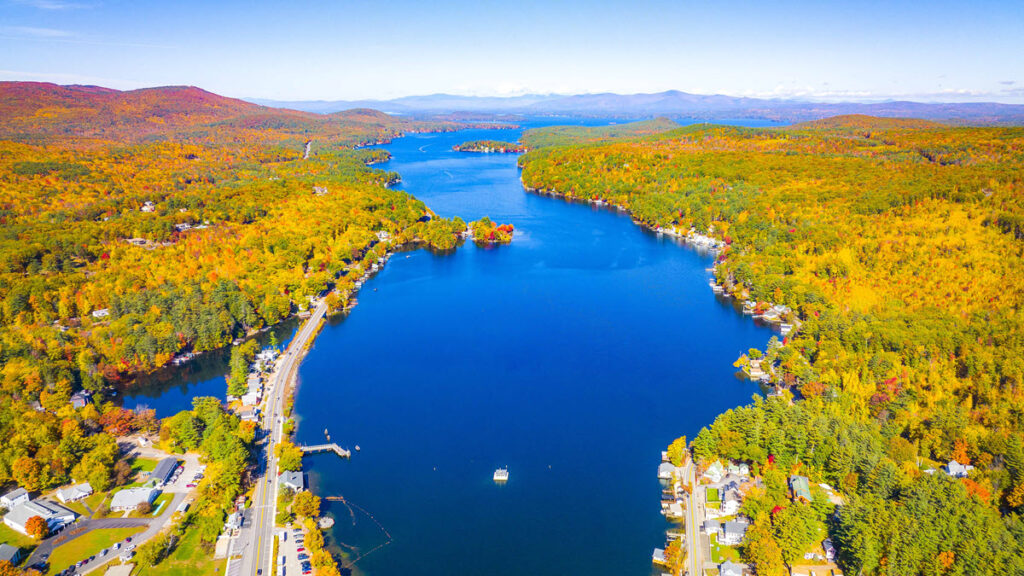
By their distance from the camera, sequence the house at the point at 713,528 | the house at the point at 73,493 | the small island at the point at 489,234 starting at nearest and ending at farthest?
the house at the point at 713,528 < the house at the point at 73,493 < the small island at the point at 489,234

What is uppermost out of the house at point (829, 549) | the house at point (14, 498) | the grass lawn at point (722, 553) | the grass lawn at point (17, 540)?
the house at point (14, 498)

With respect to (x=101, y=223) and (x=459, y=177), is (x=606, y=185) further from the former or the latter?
(x=101, y=223)

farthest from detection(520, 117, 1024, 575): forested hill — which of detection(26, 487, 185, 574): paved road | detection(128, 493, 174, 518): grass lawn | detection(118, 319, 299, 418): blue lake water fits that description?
detection(118, 319, 299, 418): blue lake water

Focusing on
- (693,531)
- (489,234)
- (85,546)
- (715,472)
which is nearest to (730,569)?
(693,531)

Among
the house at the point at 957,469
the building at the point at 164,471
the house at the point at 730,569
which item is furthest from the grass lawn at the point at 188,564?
the house at the point at 957,469

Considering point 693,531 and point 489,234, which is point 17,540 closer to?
point 693,531

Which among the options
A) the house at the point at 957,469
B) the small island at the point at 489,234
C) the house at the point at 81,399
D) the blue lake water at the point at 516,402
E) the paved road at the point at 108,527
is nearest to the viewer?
the paved road at the point at 108,527

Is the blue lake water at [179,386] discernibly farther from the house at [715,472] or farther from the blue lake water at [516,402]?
the house at [715,472]

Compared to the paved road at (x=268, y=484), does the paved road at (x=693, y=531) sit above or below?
below
